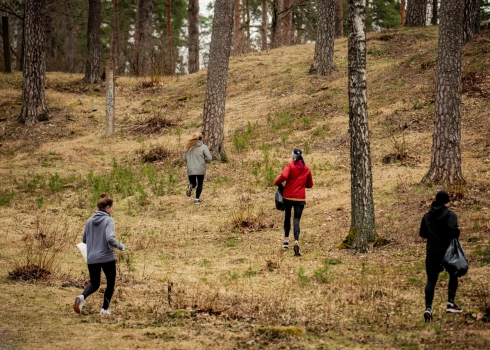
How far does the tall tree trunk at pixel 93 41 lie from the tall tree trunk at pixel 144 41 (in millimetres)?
3269

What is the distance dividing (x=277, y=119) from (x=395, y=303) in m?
14.7

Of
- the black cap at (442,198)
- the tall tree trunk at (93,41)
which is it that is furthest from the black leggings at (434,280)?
the tall tree trunk at (93,41)

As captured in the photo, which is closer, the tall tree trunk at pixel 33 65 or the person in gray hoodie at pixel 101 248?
the person in gray hoodie at pixel 101 248

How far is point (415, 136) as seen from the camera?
755 inches

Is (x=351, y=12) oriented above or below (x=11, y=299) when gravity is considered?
above

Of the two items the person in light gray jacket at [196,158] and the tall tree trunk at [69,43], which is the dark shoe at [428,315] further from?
the tall tree trunk at [69,43]

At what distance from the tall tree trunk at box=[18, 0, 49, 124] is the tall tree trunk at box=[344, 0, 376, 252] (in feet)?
54.7

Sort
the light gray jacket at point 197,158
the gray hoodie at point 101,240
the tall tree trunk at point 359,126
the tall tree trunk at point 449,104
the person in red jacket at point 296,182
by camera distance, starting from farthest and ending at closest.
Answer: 1. the light gray jacket at point 197,158
2. the tall tree trunk at point 449,104
3. the person in red jacket at point 296,182
4. the tall tree trunk at point 359,126
5. the gray hoodie at point 101,240

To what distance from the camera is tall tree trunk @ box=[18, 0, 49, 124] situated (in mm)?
24844

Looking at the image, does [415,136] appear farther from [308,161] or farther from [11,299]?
[11,299]

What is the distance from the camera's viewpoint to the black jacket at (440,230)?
818cm

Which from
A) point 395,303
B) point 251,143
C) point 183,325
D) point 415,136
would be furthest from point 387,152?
point 183,325

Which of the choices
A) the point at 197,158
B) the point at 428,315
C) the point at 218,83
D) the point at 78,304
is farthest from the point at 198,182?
the point at 428,315

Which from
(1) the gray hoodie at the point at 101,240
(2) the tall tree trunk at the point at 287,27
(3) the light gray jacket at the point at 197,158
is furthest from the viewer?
(2) the tall tree trunk at the point at 287,27
